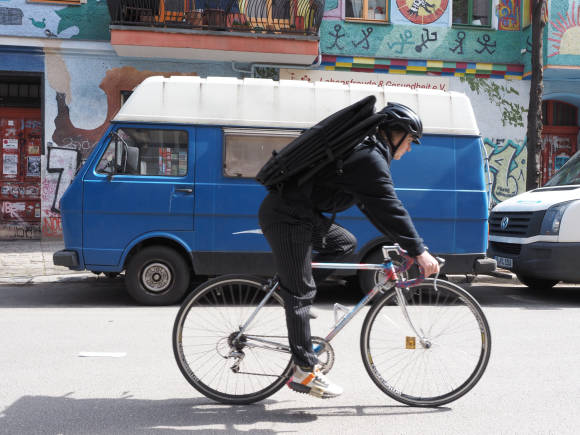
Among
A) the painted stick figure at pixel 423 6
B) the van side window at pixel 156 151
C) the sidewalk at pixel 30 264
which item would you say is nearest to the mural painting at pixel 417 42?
the painted stick figure at pixel 423 6

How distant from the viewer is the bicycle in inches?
147

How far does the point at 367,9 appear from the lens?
15383 mm

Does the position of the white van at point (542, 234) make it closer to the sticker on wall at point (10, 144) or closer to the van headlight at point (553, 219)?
the van headlight at point (553, 219)

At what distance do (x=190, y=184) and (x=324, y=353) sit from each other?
14.3ft

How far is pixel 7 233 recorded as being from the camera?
14734 mm

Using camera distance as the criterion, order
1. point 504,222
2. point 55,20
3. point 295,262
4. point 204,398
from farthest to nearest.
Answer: point 55,20 < point 504,222 < point 204,398 < point 295,262

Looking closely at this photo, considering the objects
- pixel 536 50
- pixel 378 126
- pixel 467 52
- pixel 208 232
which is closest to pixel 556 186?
pixel 536 50

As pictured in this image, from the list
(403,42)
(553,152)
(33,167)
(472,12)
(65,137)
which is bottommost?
(33,167)

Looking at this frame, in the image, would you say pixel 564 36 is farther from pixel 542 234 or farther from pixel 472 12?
pixel 542 234

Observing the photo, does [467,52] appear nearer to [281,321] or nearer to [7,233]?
[7,233]

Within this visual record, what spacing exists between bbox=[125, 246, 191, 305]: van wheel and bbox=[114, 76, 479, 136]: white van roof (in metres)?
1.61

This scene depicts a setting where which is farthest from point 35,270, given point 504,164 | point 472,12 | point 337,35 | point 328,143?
point 472,12

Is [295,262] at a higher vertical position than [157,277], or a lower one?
higher

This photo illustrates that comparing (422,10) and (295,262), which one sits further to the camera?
(422,10)
